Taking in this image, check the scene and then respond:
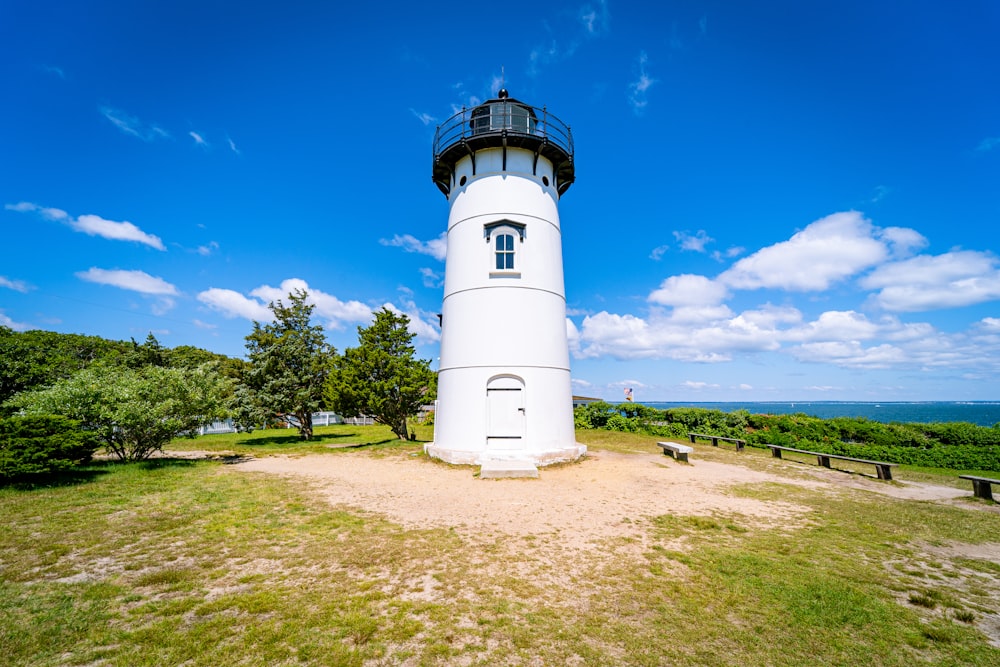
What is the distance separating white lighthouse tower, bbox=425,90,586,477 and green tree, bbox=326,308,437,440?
17.3 feet

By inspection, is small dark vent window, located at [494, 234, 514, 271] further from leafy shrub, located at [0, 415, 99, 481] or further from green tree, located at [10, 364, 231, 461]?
leafy shrub, located at [0, 415, 99, 481]

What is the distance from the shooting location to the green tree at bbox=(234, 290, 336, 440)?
23.3 m

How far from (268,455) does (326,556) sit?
44.3ft

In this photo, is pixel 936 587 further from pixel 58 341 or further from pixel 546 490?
pixel 58 341

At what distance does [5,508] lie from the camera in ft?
25.3

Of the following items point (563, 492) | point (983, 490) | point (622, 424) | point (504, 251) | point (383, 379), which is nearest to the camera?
point (563, 492)

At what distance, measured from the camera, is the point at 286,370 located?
24188 mm

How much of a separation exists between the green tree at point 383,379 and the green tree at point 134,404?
5671 millimetres

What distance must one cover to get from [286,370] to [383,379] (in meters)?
8.05

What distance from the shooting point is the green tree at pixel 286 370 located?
2331 cm

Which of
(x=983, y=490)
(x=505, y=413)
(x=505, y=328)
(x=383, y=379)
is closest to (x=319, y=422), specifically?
(x=383, y=379)

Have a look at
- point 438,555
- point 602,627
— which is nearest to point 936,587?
point 602,627

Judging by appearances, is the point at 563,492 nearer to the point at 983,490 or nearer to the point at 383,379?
the point at 983,490

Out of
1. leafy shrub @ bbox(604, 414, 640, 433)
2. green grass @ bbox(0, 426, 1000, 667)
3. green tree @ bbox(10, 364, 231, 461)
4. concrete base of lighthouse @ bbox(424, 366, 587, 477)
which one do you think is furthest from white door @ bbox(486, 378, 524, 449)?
leafy shrub @ bbox(604, 414, 640, 433)
